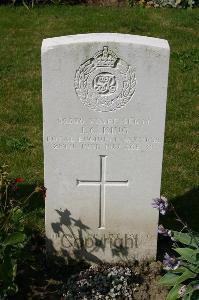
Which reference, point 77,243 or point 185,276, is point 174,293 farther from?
point 77,243

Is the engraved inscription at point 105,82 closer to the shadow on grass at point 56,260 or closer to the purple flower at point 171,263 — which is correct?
the shadow on grass at point 56,260

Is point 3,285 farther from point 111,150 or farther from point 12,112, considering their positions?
point 12,112

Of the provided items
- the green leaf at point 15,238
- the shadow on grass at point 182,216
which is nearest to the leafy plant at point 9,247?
the green leaf at point 15,238

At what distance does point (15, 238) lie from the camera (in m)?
4.35

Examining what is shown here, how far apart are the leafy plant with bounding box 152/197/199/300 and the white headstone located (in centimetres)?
48

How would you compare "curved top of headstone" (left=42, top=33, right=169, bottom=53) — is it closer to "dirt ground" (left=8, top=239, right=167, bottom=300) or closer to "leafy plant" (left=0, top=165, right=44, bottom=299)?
"leafy plant" (left=0, top=165, right=44, bottom=299)

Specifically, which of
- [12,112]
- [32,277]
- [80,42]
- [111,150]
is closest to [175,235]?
[111,150]

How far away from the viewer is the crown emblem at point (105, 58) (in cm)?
445

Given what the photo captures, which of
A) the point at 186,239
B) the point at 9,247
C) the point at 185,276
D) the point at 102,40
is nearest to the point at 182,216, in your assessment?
the point at 186,239

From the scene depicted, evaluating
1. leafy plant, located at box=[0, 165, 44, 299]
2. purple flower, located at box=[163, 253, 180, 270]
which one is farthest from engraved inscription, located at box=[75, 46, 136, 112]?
purple flower, located at box=[163, 253, 180, 270]

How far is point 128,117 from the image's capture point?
4.68 m

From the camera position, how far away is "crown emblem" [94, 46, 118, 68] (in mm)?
4449

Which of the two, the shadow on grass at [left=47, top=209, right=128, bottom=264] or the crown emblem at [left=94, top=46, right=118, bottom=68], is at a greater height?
the crown emblem at [left=94, top=46, right=118, bottom=68]

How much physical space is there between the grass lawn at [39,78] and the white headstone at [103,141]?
3.18ft
